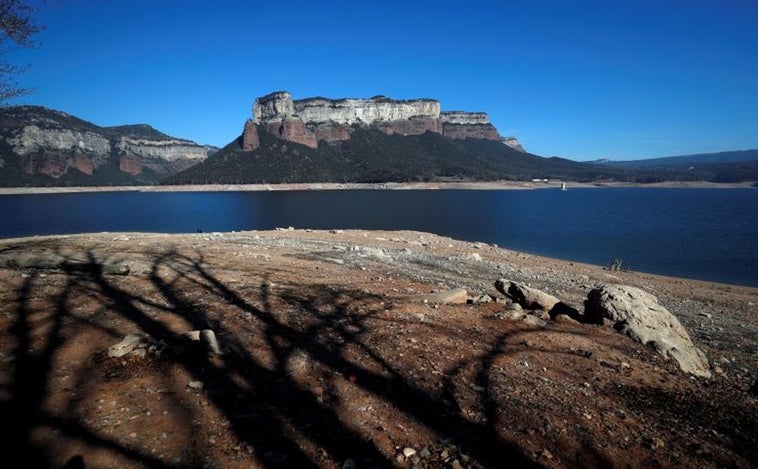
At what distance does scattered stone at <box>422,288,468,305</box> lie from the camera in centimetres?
971

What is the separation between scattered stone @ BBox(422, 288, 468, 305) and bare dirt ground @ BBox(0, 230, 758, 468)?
0.94 feet

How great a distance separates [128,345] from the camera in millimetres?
5809

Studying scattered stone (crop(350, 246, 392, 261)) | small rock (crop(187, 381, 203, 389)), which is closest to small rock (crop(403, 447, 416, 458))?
small rock (crop(187, 381, 203, 389))

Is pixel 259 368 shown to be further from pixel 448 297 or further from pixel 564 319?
pixel 564 319

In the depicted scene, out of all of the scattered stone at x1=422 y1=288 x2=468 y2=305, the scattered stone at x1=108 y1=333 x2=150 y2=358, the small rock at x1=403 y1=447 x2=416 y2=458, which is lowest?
the scattered stone at x1=422 y1=288 x2=468 y2=305

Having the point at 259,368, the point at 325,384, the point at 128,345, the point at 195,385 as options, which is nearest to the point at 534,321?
the point at 325,384

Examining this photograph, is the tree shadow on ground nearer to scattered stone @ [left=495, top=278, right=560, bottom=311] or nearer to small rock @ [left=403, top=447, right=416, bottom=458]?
small rock @ [left=403, top=447, right=416, bottom=458]

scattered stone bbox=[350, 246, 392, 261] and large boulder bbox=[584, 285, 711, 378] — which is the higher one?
large boulder bbox=[584, 285, 711, 378]

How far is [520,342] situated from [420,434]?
12.5ft

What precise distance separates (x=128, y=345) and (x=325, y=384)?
2.84 meters

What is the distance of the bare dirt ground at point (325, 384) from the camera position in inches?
168

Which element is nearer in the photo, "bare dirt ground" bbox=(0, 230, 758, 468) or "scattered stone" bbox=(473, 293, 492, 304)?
"bare dirt ground" bbox=(0, 230, 758, 468)

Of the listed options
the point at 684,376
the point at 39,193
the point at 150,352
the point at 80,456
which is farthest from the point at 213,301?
the point at 39,193

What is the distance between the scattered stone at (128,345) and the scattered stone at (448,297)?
228 inches
